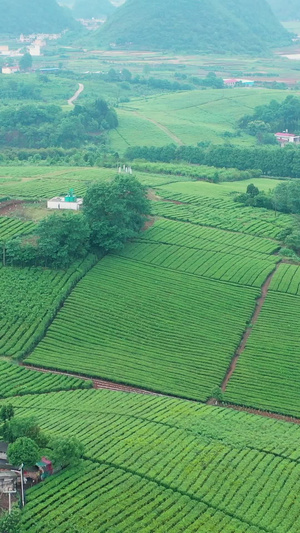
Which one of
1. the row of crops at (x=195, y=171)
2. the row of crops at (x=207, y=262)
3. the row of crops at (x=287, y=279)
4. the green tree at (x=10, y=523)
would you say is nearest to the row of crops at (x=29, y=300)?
the row of crops at (x=207, y=262)

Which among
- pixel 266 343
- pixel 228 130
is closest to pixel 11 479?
pixel 266 343

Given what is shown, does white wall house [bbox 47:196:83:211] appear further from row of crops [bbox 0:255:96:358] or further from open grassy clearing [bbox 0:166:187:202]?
row of crops [bbox 0:255:96:358]

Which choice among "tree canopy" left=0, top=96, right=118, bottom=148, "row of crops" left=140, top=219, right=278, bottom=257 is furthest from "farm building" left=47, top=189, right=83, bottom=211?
"tree canopy" left=0, top=96, right=118, bottom=148

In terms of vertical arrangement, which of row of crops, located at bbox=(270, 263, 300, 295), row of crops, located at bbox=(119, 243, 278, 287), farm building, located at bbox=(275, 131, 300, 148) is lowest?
row of crops, located at bbox=(270, 263, 300, 295)

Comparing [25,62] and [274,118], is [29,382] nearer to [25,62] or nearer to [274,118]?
[274,118]

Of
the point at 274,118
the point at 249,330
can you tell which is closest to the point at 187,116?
the point at 274,118

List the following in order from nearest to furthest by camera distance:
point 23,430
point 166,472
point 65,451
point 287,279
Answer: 1. point 65,451
2. point 166,472
3. point 23,430
4. point 287,279

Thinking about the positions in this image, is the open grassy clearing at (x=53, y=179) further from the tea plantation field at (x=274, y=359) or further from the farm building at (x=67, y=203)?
the tea plantation field at (x=274, y=359)
